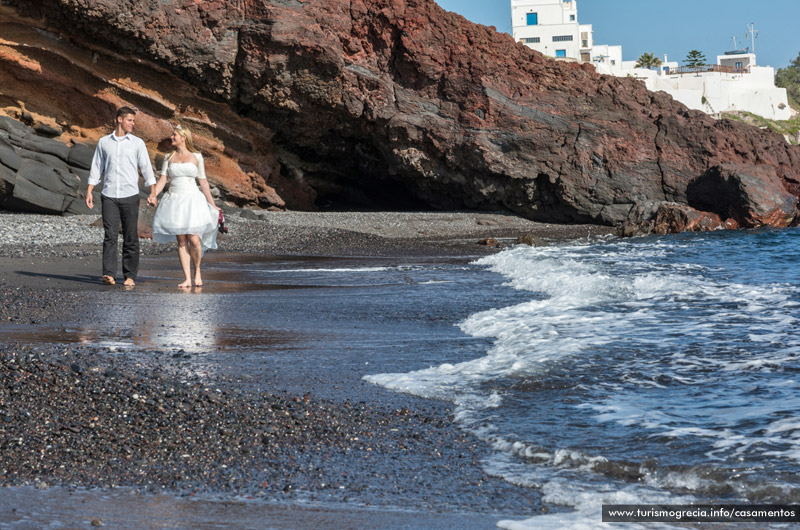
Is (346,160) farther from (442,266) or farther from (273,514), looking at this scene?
(273,514)

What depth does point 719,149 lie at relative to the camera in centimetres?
2491

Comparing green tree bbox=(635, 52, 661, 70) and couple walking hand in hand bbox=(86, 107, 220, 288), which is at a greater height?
green tree bbox=(635, 52, 661, 70)

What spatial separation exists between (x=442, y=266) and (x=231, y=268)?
11.3 ft

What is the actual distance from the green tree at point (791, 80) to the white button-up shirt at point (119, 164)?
281ft

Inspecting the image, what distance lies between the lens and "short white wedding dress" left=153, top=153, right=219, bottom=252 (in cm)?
885

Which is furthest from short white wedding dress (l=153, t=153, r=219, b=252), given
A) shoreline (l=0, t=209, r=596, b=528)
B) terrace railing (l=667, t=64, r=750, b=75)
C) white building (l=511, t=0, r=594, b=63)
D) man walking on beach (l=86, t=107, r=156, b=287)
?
terrace railing (l=667, t=64, r=750, b=75)

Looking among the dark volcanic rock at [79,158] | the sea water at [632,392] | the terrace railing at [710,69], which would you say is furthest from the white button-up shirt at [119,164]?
the terrace railing at [710,69]

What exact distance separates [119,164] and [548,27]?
70.8 m

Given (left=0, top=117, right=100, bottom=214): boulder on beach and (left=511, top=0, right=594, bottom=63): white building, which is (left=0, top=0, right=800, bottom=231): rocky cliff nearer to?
(left=0, top=117, right=100, bottom=214): boulder on beach

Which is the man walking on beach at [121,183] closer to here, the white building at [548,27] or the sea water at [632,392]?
the sea water at [632,392]

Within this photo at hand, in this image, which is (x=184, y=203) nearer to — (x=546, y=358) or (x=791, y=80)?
(x=546, y=358)

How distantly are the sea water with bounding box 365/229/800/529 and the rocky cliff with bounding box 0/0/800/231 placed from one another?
50.0 ft

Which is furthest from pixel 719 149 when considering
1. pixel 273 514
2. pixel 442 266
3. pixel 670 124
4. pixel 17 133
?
pixel 273 514

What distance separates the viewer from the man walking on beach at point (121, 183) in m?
8.79
